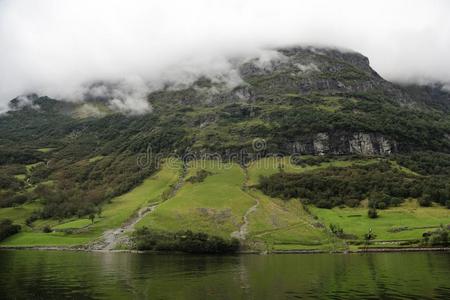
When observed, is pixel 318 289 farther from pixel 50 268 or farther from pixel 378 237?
pixel 378 237

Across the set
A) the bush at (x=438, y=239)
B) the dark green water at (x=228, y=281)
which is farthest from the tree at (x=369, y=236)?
the dark green water at (x=228, y=281)

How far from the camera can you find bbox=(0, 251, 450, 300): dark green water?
69.7 meters

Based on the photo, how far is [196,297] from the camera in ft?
224

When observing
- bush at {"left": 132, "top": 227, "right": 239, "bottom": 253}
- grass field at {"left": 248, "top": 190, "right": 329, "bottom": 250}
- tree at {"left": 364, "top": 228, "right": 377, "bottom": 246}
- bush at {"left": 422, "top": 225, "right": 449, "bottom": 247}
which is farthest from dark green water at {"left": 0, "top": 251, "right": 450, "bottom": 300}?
grass field at {"left": 248, "top": 190, "right": 329, "bottom": 250}

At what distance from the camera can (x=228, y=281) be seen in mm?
86938

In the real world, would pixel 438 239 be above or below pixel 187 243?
below

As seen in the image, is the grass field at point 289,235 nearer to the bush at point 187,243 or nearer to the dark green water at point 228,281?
the bush at point 187,243

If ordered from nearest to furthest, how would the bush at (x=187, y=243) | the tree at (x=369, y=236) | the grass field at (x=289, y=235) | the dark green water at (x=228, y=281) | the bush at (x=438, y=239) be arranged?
the dark green water at (x=228, y=281) → the bush at (x=438, y=239) → the bush at (x=187, y=243) → the tree at (x=369, y=236) → the grass field at (x=289, y=235)

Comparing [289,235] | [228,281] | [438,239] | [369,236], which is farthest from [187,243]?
[438,239]

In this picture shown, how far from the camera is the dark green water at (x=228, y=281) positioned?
69.7m

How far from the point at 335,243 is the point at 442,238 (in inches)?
1515

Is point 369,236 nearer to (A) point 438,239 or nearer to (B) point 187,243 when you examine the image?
(A) point 438,239

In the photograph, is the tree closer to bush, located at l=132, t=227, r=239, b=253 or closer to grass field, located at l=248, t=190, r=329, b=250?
grass field, located at l=248, t=190, r=329, b=250

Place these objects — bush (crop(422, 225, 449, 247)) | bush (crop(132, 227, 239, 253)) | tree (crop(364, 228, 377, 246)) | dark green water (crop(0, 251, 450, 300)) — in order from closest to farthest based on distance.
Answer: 1. dark green water (crop(0, 251, 450, 300))
2. bush (crop(422, 225, 449, 247))
3. bush (crop(132, 227, 239, 253))
4. tree (crop(364, 228, 377, 246))
